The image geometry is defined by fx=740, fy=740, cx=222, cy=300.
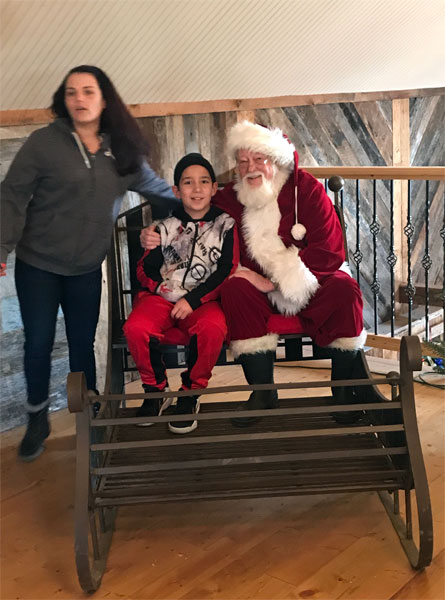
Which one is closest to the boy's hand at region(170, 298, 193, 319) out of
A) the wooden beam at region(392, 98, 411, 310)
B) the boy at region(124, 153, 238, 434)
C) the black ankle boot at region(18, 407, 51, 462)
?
the boy at region(124, 153, 238, 434)

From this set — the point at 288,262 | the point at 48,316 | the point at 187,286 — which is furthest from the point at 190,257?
the point at 48,316

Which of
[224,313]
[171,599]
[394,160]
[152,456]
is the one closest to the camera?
[171,599]

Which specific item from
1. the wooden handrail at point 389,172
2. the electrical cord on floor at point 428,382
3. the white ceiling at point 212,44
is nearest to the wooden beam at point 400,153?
the white ceiling at point 212,44

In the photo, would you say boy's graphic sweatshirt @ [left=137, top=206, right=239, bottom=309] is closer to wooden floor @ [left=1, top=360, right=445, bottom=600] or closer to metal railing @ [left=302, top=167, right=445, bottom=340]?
wooden floor @ [left=1, top=360, right=445, bottom=600]

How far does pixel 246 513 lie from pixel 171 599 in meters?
0.46

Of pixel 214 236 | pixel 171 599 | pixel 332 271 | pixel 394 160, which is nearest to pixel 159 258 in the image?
→ pixel 214 236

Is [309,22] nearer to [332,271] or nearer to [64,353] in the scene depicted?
[332,271]

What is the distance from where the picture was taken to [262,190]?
2.52 meters

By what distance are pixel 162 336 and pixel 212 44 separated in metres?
1.38

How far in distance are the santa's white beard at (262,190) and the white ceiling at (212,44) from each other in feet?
2.39

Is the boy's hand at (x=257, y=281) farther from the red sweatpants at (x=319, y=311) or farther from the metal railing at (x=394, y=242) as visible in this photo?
the metal railing at (x=394, y=242)

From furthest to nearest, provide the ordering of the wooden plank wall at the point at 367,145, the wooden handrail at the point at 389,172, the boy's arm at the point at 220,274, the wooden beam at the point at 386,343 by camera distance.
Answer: the wooden plank wall at the point at 367,145, the wooden beam at the point at 386,343, the wooden handrail at the point at 389,172, the boy's arm at the point at 220,274

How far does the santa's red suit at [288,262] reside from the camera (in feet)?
7.75

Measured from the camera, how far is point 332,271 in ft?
8.13
